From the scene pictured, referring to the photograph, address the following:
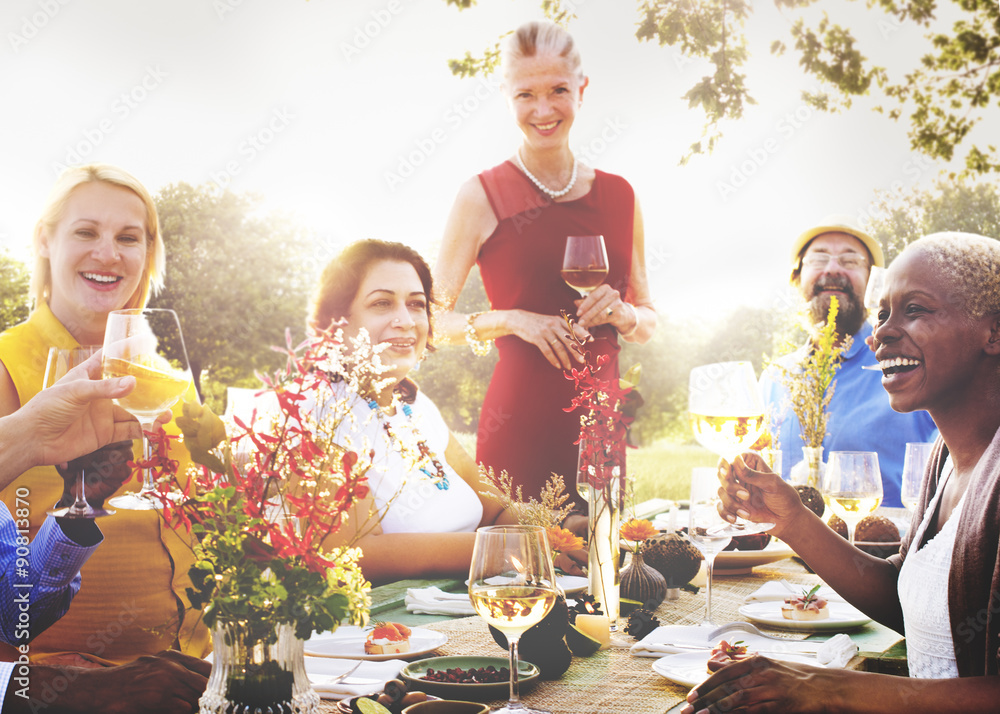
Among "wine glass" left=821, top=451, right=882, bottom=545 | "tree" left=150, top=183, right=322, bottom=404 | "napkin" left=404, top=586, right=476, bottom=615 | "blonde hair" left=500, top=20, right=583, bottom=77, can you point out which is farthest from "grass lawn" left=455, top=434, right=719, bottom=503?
"napkin" left=404, top=586, right=476, bottom=615

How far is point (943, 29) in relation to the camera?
605 cm

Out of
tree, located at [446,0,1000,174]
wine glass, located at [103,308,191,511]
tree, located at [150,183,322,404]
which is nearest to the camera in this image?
wine glass, located at [103,308,191,511]

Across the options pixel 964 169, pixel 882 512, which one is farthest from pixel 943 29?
pixel 882 512

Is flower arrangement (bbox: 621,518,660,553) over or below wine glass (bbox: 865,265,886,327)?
below

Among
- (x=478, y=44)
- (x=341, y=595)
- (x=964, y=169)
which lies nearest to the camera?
(x=341, y=595)

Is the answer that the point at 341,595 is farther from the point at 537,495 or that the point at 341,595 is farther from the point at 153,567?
the point at 537,495

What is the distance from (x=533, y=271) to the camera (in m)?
3.15

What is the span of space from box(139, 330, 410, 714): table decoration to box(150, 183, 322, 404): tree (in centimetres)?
1528

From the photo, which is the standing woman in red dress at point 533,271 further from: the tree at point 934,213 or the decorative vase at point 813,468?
the tree at point 934,213

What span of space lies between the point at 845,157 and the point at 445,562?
639 inches

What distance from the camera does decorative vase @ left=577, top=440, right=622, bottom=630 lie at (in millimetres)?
1598

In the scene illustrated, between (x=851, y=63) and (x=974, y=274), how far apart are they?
4188 millimetres

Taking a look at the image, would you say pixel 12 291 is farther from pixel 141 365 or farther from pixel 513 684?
pixel 513 684

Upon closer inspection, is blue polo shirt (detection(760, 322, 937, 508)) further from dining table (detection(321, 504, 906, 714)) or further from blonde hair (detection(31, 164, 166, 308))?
blonde hair (detection(31, 164, 166, 308))
